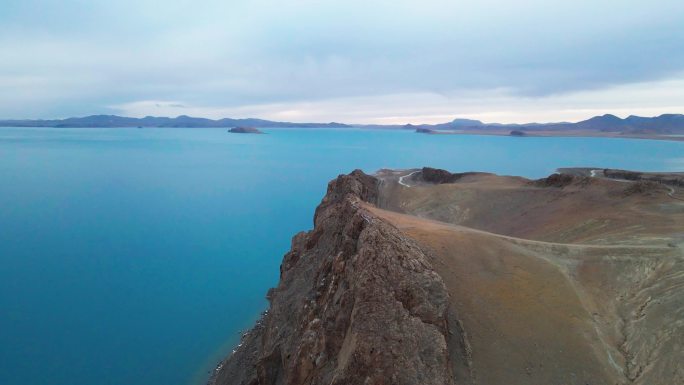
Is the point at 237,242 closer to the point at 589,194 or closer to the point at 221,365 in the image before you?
the point at 221,365

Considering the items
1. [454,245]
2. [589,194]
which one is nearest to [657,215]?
[589,194]

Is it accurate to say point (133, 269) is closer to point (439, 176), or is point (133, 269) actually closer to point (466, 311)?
point (466, 311)

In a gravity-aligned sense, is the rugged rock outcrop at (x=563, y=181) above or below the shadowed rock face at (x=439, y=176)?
above

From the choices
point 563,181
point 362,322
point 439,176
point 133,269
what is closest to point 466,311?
point 362,322

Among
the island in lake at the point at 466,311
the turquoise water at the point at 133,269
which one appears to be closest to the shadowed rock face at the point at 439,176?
the turquoise water at the point at 133,269

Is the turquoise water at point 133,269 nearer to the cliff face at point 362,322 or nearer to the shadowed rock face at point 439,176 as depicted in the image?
the cliff face at point 362,322
